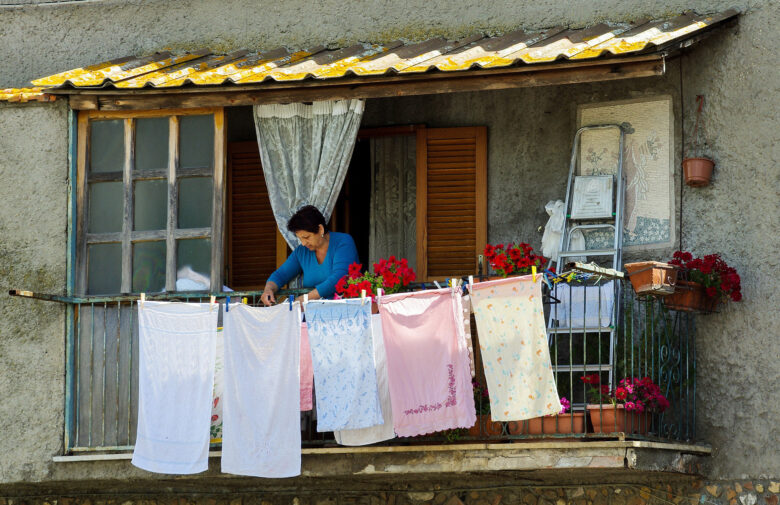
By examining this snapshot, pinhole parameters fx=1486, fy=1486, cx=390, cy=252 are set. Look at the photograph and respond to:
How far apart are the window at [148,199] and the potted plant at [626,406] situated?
2.99 m

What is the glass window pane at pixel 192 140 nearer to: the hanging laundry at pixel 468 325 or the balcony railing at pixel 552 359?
the balcony railing at pixel 552 359

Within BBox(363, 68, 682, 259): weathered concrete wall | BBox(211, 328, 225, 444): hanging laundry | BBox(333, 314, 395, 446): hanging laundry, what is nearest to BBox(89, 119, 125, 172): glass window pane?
BBox(211, 328, 225, 444): hanging laundry

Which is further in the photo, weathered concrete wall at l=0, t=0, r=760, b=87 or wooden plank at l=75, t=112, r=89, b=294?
weathered concrete wall at l=0, t=0, r=760, b=87

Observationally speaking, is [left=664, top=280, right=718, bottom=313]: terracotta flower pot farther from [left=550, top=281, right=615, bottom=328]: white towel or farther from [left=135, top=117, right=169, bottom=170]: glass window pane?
[left=135, top=117, right=169, bottom=170]: glass window pane

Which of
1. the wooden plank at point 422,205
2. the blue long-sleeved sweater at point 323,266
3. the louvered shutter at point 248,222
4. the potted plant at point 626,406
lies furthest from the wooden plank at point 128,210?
the potted plant at point 626,406

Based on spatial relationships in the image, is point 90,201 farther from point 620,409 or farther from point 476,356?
point 620,409

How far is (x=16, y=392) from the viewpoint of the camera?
11.2m

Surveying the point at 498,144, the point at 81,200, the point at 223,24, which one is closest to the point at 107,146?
the point at 81,200

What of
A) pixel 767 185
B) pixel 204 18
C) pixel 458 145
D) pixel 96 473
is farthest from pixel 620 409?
pixel 204 18

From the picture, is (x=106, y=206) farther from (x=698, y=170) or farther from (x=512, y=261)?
(x=698, y=170)

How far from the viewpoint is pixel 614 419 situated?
10.1 meters

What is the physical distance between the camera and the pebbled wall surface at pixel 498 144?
34.7 feet

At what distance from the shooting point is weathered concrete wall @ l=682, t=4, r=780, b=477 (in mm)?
10398

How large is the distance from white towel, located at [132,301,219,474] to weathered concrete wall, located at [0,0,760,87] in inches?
114
